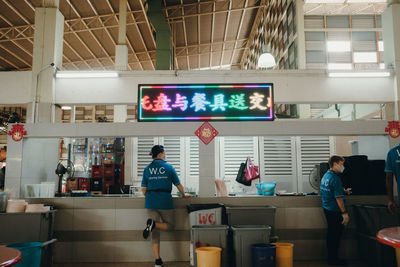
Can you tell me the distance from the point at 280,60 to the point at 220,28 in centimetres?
429

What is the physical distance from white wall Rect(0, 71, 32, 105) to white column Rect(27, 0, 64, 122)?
261 millimetres

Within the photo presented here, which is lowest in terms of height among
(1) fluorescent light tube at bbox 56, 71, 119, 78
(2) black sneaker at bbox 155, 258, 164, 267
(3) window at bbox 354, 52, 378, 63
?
(2) black sneaker at bbox 155, 258, 164, 267

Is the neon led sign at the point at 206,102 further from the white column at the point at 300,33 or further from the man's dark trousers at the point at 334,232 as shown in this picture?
the white column at the point at 300,33

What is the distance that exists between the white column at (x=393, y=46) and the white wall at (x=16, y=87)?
665 cm

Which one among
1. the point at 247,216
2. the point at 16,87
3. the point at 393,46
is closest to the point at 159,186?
the point at 247,216

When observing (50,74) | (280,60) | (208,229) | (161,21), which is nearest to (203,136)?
(208,229)

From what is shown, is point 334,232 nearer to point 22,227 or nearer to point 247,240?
point 247,240

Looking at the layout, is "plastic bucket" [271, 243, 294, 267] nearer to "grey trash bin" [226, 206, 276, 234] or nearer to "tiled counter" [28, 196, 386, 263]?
"grey trash bin" [226, 206, 276, 234]

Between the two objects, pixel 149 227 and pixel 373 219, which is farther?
pixel 373 219

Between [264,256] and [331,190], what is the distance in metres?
1.45

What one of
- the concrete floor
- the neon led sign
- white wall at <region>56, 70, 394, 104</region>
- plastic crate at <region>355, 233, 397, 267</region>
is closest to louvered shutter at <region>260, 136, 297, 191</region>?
white wall at <region>56, 70, 394, 104</region>

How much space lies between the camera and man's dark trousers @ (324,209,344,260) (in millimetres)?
5004

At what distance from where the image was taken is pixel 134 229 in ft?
17.7

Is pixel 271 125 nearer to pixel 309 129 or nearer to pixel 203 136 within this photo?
pixel 309 129
